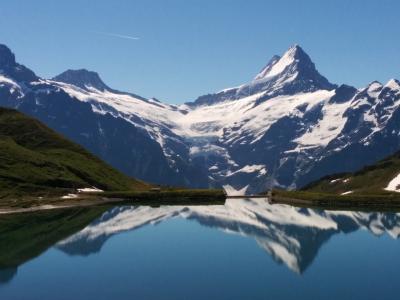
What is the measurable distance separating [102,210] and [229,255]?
9198 centimetres

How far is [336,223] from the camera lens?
173 meters

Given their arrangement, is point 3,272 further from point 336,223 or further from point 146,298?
point 336,223

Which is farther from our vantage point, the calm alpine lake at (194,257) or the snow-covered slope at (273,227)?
the snow-covered slope at (273,227)

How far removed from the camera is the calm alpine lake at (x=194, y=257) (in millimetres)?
80625

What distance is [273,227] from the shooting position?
16425cm

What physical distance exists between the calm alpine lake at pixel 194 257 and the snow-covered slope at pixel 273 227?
297 millimetres

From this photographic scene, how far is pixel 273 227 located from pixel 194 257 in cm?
5919

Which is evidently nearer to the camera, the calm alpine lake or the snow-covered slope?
the calm alpine lake

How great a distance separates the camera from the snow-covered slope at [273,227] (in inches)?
4715

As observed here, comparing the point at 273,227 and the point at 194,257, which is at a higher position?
the point at 273,227

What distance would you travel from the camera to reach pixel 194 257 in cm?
10906

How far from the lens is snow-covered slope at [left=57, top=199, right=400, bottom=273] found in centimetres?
11975

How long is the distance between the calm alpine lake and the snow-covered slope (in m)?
0.30

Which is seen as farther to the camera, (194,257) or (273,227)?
(273,227)
